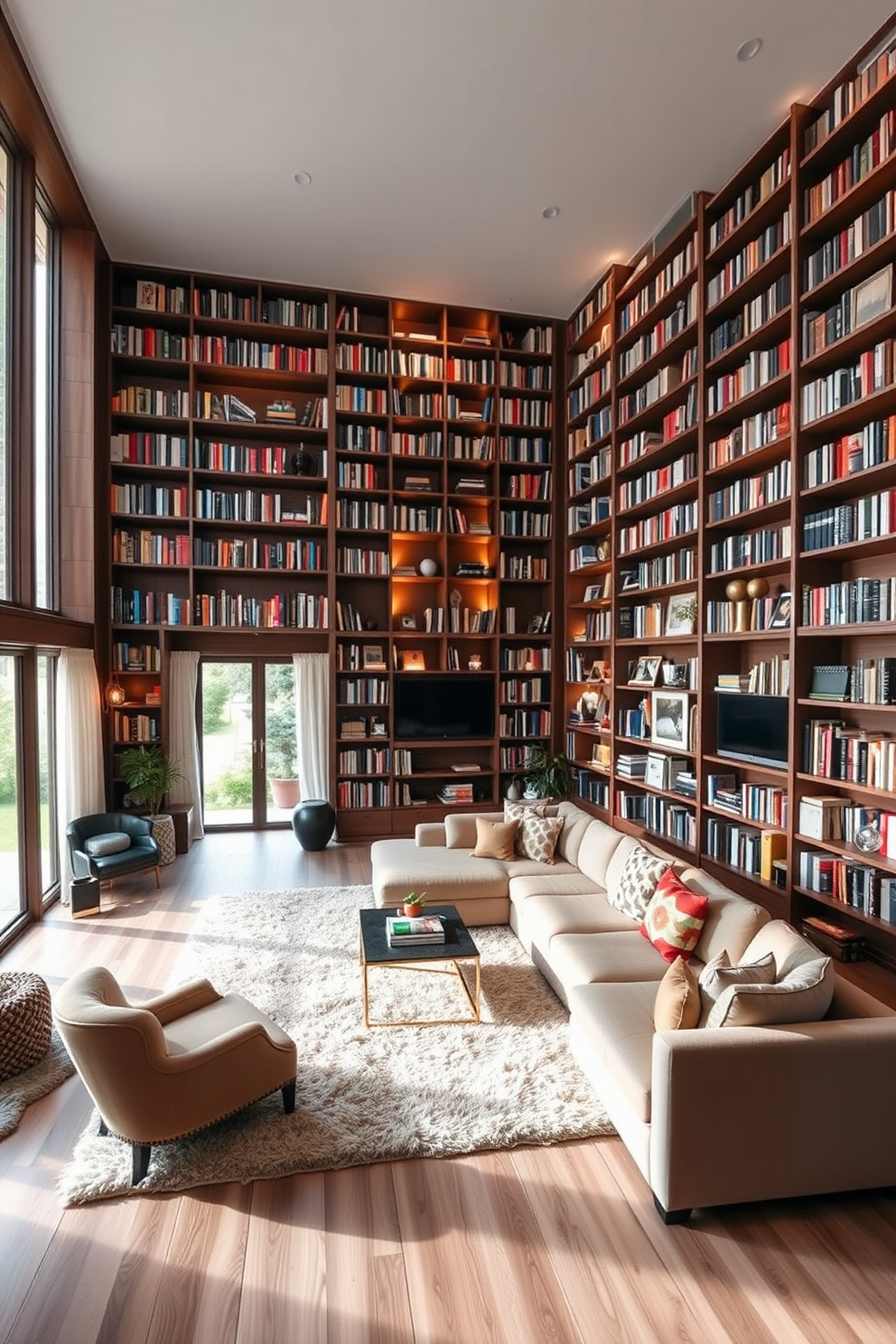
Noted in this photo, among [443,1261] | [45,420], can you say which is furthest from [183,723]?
[443,1261]

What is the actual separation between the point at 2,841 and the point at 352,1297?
357 centimetres

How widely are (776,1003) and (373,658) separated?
498 centimetres

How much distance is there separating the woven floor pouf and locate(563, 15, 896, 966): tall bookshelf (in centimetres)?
385

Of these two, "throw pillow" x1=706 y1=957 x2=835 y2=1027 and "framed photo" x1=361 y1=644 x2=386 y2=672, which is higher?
"framed photo" x1=361 y1=644 x2=386 y2=672

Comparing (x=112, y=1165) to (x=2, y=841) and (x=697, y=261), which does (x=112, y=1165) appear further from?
(x=697, y=261)

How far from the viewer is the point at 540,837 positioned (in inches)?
185

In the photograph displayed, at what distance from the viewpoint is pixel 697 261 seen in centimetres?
464

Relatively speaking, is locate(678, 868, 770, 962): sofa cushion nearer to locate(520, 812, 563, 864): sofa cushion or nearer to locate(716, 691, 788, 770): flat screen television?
locate(716, 691, 788, 770): flat screen television

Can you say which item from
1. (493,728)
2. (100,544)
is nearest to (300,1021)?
(493,728)

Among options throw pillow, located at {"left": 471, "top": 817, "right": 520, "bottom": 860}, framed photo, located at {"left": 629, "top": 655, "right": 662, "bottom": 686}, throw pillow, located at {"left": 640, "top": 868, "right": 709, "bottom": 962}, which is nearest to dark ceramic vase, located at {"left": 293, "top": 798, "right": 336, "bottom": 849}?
throw pillow, located at {"left": 471, "top": 817, "right": 520, "bottom": 860}

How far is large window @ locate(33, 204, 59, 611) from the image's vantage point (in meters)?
4.98

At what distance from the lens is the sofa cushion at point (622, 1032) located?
2.29 m

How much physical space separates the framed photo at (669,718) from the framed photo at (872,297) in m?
2.51

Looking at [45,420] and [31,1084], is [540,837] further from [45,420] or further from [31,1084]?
[45,420]
